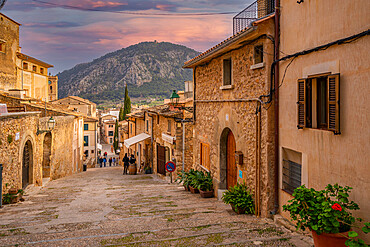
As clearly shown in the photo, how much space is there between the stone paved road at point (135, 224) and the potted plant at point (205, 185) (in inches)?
16.7

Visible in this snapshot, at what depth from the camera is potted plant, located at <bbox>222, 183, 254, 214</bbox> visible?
8000 mm

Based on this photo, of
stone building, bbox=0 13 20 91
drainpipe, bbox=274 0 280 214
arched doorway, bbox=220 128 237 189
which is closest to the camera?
drainpipe, bbox=274 0 280 214

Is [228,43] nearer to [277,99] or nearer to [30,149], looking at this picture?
[277,99]

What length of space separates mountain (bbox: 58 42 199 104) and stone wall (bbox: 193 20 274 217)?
127 metres

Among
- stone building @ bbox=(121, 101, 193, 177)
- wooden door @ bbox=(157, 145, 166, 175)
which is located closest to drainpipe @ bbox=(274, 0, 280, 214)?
stone building @ bbox=(121, 101, 193, 177)

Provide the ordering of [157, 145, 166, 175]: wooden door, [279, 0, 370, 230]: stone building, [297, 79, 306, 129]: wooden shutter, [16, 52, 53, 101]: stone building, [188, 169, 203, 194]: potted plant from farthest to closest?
[16, 52, 53, 101]: stone building → [157, 145, 166, 175]: wooden door → [188, 169, 203, 194]: potted plant → [297, 79, 306, 129]: wooden shutter → [279, 0, 370, 230]: stone building

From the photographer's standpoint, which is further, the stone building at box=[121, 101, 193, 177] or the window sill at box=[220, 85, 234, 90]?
the stone building at box=[121, 101, 193, 177]

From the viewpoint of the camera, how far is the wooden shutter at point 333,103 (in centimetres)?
515

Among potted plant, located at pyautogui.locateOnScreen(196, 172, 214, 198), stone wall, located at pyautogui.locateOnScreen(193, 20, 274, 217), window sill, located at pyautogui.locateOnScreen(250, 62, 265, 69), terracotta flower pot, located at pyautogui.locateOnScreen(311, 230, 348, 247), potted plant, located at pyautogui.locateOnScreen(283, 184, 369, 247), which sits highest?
window sill, located at pyautogui.locateOnScreen(250, 62, 265, 69)

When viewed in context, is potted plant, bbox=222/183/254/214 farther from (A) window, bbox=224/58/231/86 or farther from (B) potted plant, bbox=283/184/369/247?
(A) window, bbox=224/58/231/86

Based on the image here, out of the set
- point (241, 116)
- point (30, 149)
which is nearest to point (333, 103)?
point (241, 116)

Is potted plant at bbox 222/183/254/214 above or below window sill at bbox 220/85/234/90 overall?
below

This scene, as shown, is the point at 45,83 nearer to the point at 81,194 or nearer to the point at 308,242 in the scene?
the point at 81,194

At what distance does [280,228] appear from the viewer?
6.62 m
